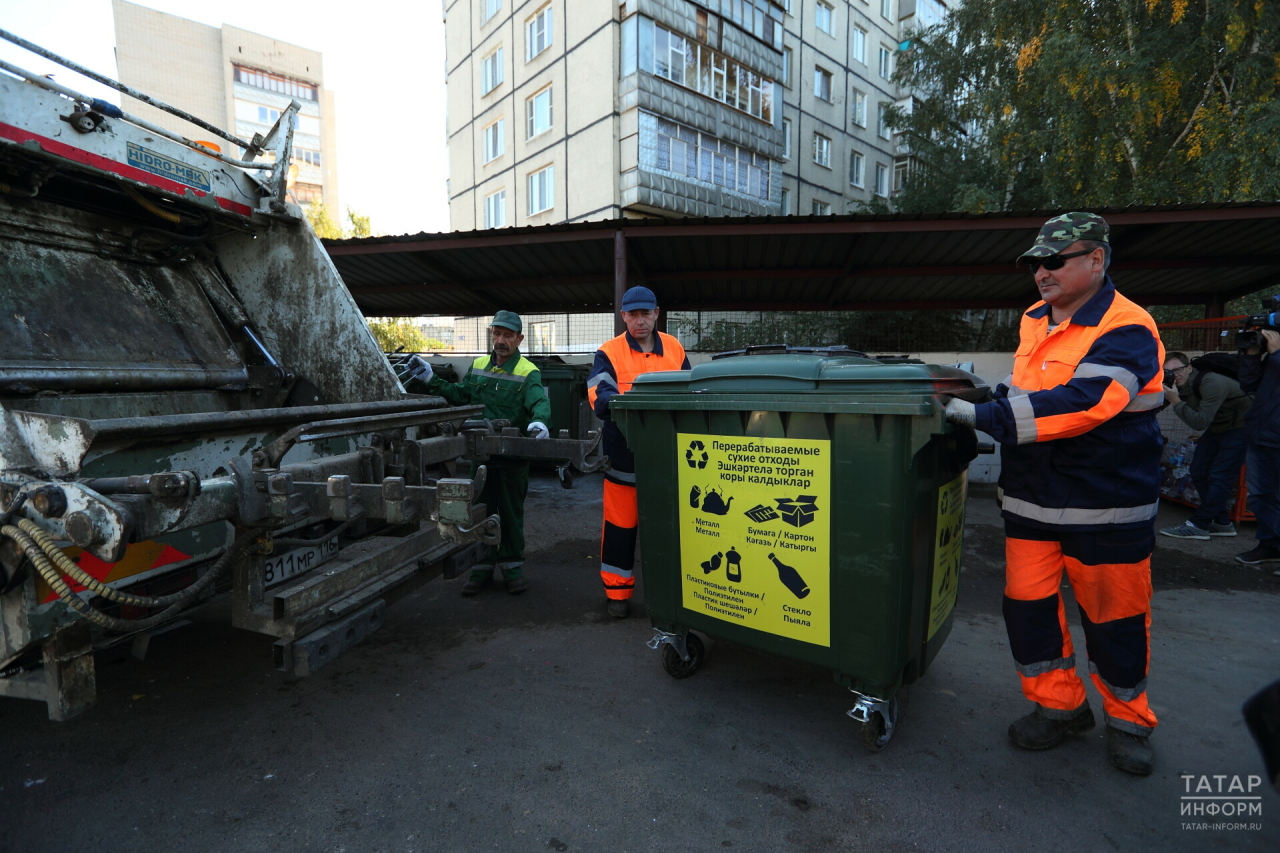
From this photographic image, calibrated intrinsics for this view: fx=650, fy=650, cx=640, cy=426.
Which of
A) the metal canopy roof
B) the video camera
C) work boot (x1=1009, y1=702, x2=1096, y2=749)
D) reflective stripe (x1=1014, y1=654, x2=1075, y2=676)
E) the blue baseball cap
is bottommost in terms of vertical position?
work boot (x1=1009, y1=702, x2=1096, y2=749)

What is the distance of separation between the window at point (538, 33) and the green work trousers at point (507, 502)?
16491 mm

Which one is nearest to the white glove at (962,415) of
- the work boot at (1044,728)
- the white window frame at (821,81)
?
the work boot at (1044,728)

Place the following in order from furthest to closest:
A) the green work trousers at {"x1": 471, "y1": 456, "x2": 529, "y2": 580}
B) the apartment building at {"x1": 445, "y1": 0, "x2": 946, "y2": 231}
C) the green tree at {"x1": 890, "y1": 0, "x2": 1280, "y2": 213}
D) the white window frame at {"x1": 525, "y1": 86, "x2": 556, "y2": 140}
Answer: the white window frame at {"x1": 525, "y1": 86, "x2": 556, "y2": 140} → the apartment building at {"x1": 445, "y1": 0, "x2": 946, "y2": 231} → the green tree at {"x1": 890, "y1": 0, "x2": 1280, "y2": 213} → the green work trousers at {"x1": 471, "y1": 456, "x2": 529, "y2": 580}

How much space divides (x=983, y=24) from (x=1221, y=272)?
8.51m

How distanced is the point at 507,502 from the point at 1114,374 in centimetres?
277

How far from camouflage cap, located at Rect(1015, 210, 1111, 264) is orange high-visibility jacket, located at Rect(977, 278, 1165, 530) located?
0.53 feet

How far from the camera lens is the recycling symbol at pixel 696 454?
230 cm

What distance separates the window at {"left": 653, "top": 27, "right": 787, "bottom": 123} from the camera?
1504cm

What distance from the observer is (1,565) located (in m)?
1.62

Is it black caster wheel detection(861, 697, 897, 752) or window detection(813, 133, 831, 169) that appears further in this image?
window detection(813, 133, 831, 169)

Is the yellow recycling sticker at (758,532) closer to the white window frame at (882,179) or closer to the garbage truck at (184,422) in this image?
the garbage truck at (184,422)

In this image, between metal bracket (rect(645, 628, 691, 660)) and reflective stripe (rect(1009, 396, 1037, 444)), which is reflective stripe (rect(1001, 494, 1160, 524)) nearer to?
reflective stripe (rect(1009, 396, 1037, 444))

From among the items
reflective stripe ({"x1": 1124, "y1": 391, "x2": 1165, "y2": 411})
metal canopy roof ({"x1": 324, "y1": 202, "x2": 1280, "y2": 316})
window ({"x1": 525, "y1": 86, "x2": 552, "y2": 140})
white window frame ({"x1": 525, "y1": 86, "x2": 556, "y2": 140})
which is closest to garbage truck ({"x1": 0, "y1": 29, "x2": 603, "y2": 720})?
reflective stripe ({"x1": 1124, "y1": 391, "x2": 1165, "y2": 411})

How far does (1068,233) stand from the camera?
1988mm
